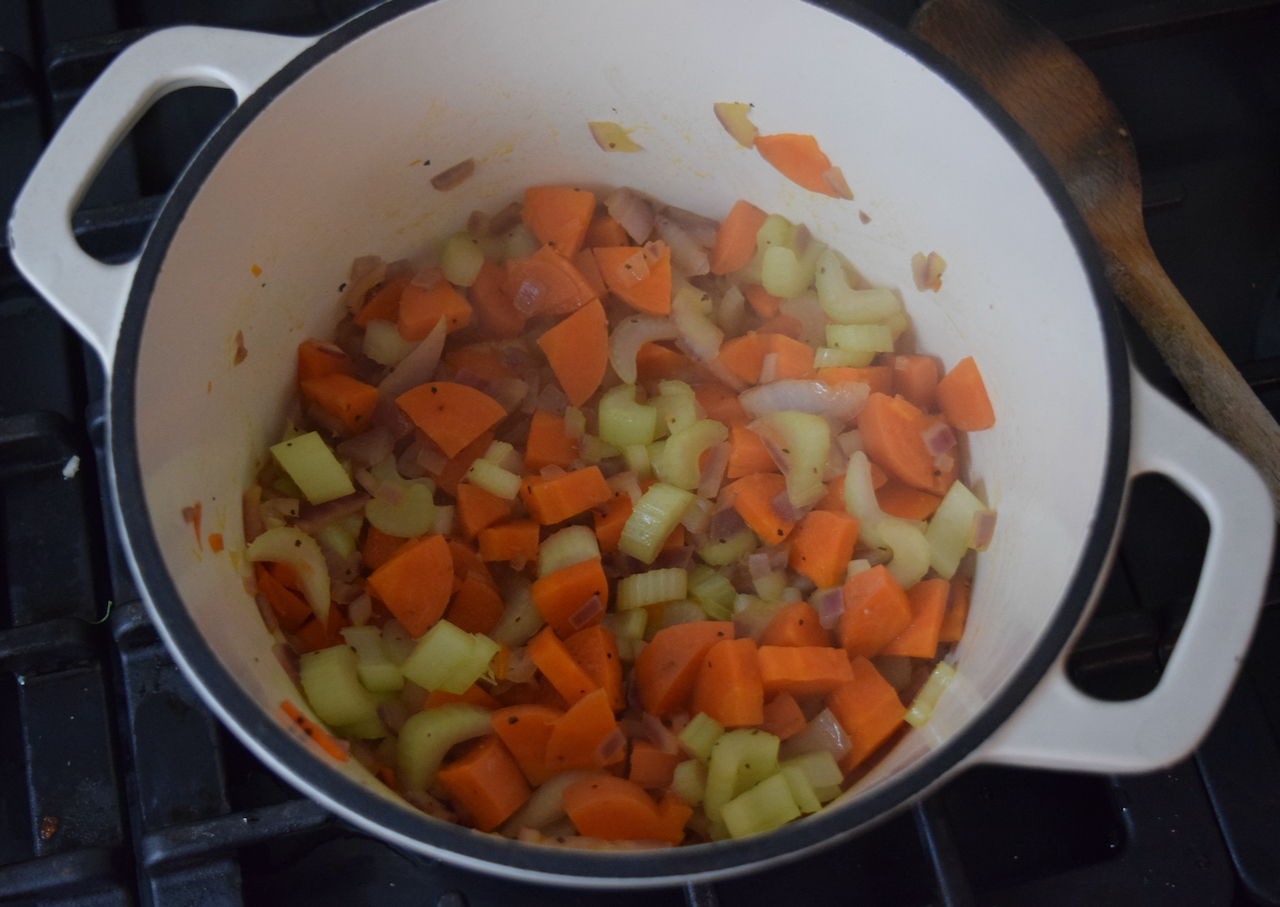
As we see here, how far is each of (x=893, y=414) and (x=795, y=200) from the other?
41 centimetres

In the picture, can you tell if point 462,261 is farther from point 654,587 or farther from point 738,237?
point 654,587

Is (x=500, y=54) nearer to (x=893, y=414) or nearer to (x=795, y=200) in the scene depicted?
(x=795, y=200)

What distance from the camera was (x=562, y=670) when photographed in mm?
1276

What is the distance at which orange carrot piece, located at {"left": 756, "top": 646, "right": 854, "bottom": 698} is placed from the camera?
127cm

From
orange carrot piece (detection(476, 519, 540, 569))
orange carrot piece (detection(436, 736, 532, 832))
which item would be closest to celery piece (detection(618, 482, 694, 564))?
orange carrot piece (detection(476, 519, 540, 569))

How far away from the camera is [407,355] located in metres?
1.54

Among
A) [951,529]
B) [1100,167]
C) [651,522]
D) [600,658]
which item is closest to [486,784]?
[600,658]

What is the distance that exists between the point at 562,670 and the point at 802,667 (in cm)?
34

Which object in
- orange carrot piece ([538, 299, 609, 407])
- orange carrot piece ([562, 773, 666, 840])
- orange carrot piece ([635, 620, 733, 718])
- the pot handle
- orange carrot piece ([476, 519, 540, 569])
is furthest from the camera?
orange carrot piece ([538, 299, 609, 407])

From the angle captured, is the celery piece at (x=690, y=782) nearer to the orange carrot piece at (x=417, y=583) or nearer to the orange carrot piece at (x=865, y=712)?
the orange carrot piece at (x=865, y=712)

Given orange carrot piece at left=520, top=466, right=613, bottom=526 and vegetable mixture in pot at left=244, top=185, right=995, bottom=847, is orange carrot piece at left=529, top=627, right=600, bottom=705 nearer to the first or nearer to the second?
vegetable mixture in pot at left=244, top=185, right=995, bottom=847

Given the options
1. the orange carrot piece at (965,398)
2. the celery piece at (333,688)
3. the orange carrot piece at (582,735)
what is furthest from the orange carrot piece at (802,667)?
the celery piece at (333,688)

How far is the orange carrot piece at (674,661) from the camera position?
1.29 m

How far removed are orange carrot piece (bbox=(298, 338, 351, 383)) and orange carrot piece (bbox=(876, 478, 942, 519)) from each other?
92 cm
